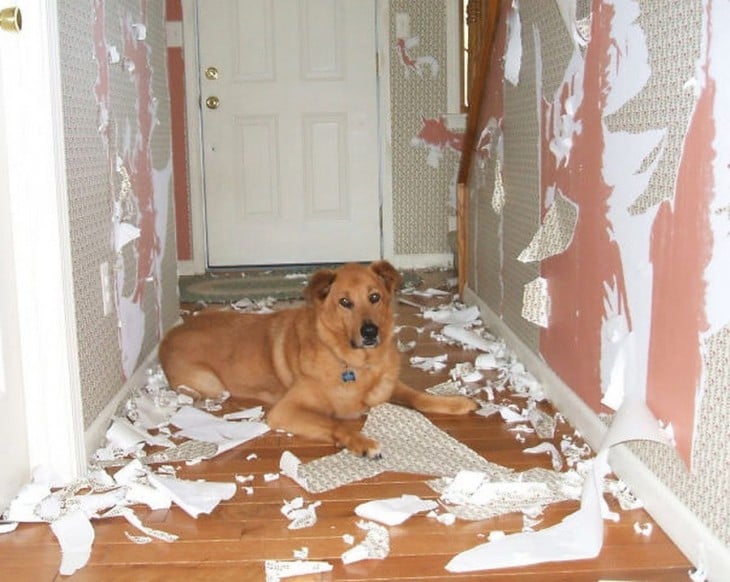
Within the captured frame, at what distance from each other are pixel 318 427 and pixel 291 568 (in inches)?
33.7

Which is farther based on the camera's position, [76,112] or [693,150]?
[76,112]

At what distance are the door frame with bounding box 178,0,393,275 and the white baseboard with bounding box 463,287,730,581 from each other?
2.87 metres

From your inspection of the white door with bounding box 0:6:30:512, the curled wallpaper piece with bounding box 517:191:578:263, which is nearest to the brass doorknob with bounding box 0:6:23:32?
the white door with bounding box 0:6:30:512

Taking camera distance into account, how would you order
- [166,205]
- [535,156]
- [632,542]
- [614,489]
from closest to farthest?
[632,542], [614,489], [535,156], [166,205]

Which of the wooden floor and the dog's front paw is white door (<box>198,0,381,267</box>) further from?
the wooden floor

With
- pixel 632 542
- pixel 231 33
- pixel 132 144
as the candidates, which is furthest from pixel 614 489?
pixel 231 33

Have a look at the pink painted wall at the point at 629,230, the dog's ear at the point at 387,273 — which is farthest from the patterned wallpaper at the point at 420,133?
the dog's ear at the point at 387,273

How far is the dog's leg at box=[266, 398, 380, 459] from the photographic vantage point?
239 cm

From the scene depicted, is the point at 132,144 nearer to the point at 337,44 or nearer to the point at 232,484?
the point at 232,484

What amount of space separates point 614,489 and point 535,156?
1.34 meters

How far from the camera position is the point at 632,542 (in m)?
1.80

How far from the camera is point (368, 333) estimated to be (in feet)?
8.87

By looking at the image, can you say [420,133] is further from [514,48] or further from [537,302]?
[537,302]

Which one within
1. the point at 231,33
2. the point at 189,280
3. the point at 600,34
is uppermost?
the point at 231,33
